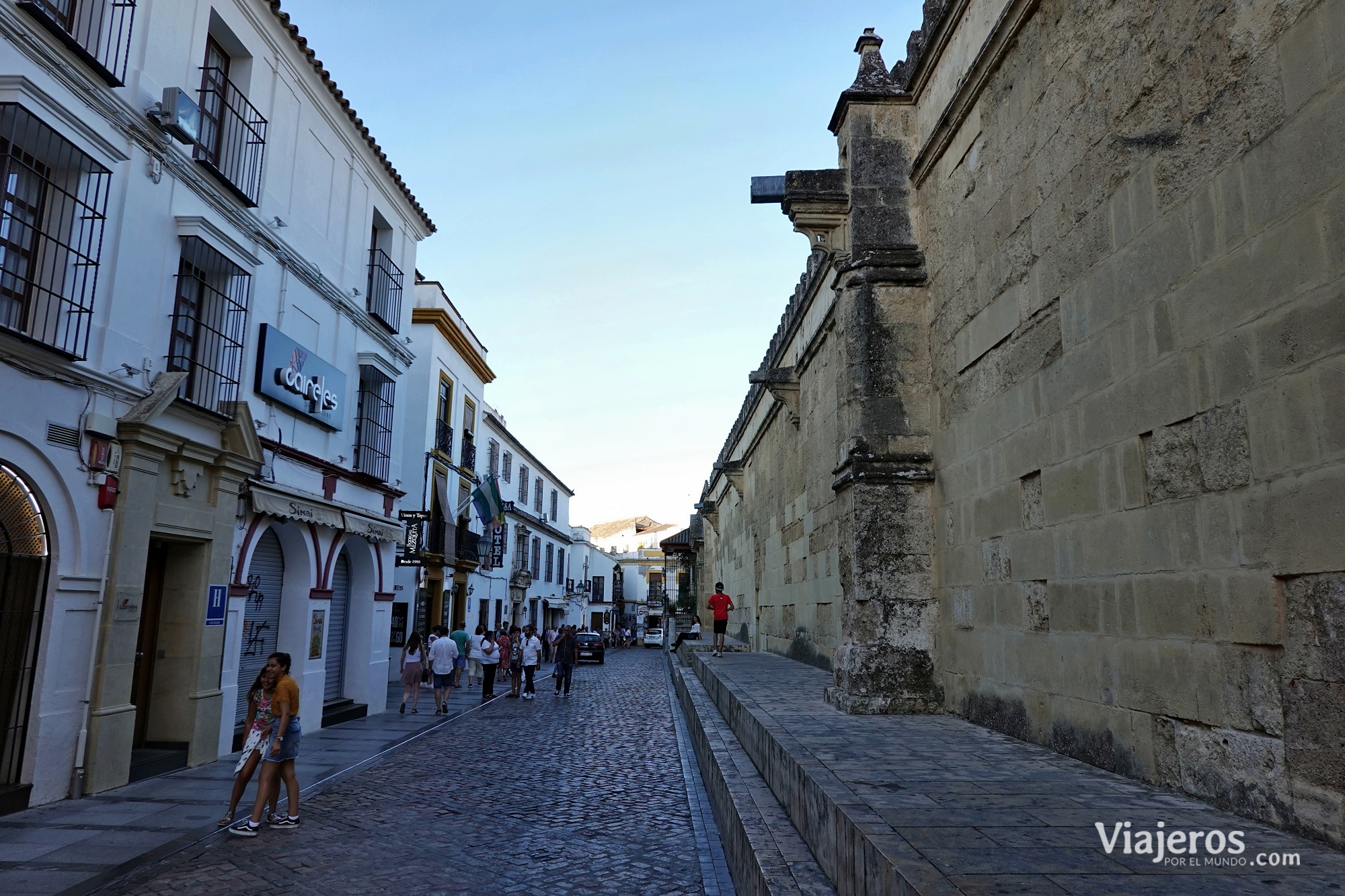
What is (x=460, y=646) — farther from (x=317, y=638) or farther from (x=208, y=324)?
(x=208, y=324)

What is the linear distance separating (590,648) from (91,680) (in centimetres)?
2344

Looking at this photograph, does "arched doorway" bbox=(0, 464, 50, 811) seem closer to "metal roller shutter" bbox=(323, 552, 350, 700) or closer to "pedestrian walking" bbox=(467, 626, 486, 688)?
"metal roller shutter" bbox=(323, 552, 350, 700)

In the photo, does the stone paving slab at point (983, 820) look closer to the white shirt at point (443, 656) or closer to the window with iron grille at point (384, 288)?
the white shirt at point (443, 656)

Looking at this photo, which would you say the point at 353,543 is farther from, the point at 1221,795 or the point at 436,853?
the point at 1221,795

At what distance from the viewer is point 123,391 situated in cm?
788

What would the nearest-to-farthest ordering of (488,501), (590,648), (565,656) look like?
(565,656)
(488,501)
(590,648)

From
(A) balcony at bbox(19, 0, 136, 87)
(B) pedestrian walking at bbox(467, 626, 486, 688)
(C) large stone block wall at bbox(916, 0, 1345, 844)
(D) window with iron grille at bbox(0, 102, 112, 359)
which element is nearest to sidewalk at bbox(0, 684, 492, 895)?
(D) window with iron grille at bbox(0, 102, 112, 359)

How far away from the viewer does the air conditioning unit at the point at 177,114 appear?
8.30m

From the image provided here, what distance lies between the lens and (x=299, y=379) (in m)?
11.3

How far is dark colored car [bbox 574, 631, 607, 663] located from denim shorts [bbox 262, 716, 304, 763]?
23.7 metres

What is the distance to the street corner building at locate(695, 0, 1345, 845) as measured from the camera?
324cm

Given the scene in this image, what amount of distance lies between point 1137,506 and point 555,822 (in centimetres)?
490

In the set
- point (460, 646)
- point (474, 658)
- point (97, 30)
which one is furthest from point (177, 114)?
point (460, 646)

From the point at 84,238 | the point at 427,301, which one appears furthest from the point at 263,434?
the point at 427,301
